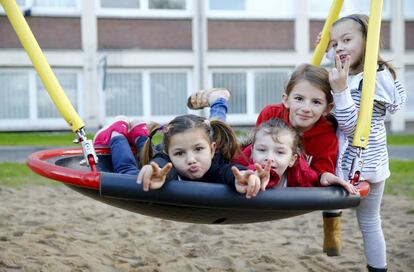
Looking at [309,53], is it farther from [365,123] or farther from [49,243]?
[365,123]

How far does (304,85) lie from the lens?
206 centimetres

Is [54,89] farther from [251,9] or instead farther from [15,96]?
[251,9]

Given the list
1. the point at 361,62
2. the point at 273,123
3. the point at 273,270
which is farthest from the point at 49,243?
the point at 361,62

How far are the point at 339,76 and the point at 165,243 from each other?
207 centimetres

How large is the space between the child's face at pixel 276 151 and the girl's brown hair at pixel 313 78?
228mm

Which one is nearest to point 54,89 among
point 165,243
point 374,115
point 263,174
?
point 263,174

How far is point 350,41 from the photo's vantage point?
2199 mm

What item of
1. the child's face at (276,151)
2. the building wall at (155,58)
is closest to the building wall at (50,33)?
the building wall at (155,58)

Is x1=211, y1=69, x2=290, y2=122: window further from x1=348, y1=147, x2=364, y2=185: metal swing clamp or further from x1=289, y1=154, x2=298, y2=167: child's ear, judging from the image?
x1=348, y1=147, x2=364, y2=185: metal swing clamp

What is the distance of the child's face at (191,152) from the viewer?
1.88m

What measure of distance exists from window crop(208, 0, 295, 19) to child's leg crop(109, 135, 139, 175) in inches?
405

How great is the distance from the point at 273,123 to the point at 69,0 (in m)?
10.7

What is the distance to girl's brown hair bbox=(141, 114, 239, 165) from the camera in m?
1.92

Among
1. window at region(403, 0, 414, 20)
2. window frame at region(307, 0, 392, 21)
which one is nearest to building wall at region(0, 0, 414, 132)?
window frame at region(307, 0, 392, 21)
